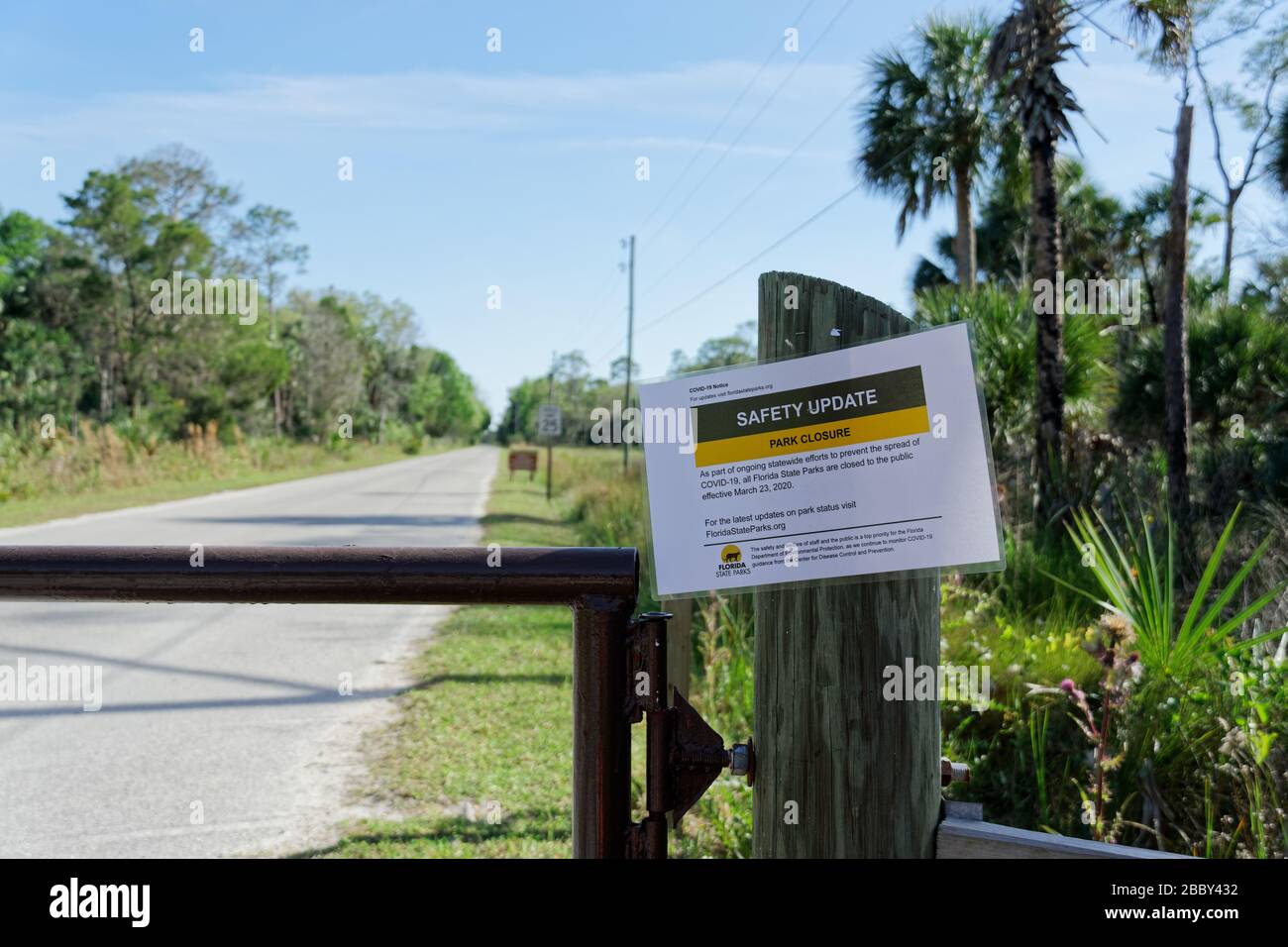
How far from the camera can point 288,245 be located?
2190 inches

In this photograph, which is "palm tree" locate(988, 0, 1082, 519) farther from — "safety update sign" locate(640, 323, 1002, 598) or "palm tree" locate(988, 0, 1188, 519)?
"safety update sign" locate(640, 323, 1002, 598)

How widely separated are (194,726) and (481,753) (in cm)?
168

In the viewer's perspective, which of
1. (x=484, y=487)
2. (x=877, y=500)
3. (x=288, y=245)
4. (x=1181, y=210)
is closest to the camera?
(x=877, y=500)

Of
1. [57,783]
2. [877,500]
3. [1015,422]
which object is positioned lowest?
[57,783]

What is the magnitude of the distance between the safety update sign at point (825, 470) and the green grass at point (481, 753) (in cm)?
238

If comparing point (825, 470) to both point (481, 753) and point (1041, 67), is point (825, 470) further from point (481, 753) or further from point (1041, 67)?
point (1041, 67)

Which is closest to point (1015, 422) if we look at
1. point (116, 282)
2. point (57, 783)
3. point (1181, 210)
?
point (1181, 210)

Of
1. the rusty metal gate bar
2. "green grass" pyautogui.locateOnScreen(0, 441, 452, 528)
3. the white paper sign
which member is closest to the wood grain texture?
the rusty metal gate bar

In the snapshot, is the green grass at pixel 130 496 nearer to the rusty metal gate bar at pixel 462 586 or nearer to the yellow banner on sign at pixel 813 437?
the rusty metal gate bar at pixel 462 586

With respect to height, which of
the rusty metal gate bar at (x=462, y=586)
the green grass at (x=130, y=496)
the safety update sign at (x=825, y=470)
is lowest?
the rusty metal gate bar at (x=462, y=586)

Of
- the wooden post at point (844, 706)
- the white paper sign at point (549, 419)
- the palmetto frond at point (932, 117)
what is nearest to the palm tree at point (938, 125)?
the palmetto frond at point (932, 117)

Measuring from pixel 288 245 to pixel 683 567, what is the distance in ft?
193

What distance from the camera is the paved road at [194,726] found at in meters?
4.12
